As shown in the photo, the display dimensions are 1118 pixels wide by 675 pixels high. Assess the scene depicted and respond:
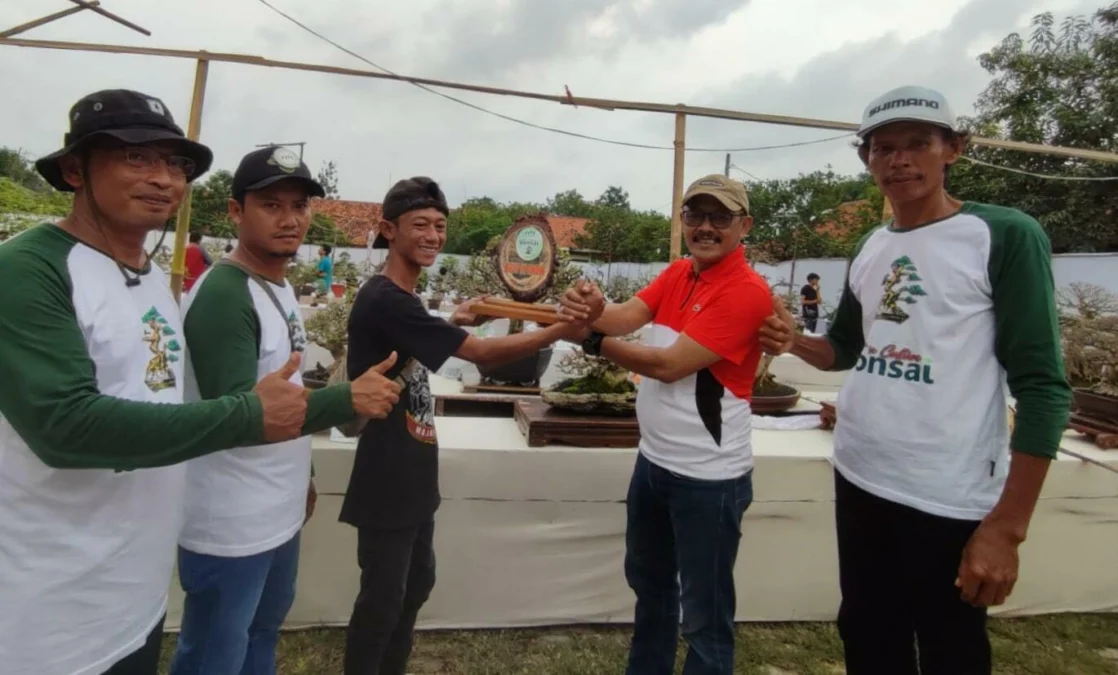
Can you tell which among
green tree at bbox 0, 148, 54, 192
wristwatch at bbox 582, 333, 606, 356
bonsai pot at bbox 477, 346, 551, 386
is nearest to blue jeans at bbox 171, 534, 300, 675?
wristwatch at bbox 582, 333, 606, 356

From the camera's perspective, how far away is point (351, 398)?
1.36 meters

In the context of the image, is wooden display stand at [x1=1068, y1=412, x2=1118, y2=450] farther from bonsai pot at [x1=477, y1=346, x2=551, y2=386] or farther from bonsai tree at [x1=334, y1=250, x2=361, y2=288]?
bonsai tree at [x1=334, y1=250, x2=361, y2=288]

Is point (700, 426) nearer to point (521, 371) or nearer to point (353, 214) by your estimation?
point (521, 371)

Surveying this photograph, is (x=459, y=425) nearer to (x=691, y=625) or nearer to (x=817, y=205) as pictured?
(x=691, y=625)

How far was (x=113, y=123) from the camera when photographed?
48.0 inches

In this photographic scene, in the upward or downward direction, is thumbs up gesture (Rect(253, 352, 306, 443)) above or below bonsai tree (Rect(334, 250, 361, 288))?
below

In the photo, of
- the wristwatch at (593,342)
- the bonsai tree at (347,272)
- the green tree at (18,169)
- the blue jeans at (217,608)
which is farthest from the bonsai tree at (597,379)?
the green tree at (18,169)

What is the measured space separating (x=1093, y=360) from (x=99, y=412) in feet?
13.8

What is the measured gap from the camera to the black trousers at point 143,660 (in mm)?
1268

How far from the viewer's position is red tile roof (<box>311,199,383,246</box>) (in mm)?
31992

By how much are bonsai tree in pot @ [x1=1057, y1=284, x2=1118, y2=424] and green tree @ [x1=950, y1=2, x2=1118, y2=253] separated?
474 inches

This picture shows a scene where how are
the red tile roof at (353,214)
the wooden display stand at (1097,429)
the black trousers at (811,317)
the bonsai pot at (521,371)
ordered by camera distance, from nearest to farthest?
the wooden display stand at (1097,429)
the bonsai pot at (521,371)
the black trousers at (811,317)
the red tile roof at (353,214)

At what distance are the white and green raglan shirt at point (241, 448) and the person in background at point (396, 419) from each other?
261 mm

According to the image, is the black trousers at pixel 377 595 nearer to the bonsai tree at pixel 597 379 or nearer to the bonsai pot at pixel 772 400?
the bonsai tree at pixel 597 379
